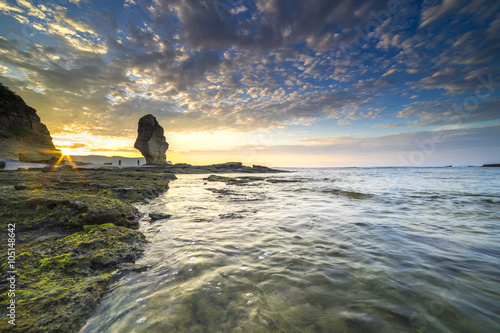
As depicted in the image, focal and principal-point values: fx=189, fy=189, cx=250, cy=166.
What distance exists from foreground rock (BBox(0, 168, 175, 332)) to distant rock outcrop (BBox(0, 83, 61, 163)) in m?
31.8

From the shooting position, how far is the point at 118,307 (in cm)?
232

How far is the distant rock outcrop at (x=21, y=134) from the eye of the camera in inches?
1001

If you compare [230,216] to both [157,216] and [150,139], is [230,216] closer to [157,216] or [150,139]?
[157,216]

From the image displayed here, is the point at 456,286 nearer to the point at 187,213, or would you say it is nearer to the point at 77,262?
the point at 77,262

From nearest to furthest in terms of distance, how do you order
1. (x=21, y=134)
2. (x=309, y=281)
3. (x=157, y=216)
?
(x=309, y=281)
(x=157, y=216)
(x=21, y=134)

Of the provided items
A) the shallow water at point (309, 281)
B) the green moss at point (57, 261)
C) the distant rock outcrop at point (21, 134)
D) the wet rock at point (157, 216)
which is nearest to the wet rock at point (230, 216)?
the shallow water at point (309, 281)

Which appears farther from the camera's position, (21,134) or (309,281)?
(21,134)

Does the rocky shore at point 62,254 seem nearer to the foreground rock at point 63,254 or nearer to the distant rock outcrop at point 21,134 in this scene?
the foreground rock at point 63,254

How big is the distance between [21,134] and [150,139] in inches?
918

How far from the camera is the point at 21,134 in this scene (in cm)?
2680

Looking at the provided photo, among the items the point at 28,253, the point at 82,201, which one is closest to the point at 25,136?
the point at 82,201

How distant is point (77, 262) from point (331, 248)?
15.8 feet

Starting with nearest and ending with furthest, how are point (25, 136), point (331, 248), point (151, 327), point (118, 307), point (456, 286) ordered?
point (151, 327)
point (118, 307)
point (456, 286)
point (331, 248)
point (25, 136)

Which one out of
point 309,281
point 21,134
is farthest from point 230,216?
point 21,134
